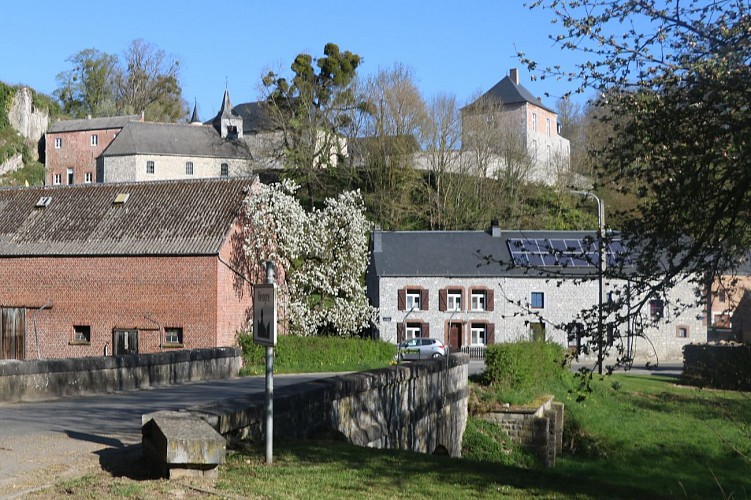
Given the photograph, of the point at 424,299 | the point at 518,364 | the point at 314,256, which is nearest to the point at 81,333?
the point at 314,256

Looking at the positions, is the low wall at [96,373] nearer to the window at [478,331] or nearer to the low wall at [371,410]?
the low wall at [371,410]

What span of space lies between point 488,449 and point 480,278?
25715 millimetres

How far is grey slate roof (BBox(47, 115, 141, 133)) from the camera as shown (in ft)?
268

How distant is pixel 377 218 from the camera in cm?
5612

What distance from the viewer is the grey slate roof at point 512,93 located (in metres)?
81.4

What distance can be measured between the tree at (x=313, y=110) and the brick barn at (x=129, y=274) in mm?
22094

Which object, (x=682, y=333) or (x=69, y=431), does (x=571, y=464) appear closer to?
(x=69, y=431)

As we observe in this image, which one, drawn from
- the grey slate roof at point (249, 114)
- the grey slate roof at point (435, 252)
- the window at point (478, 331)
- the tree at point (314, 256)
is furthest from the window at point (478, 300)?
the grey slate roof at point (249, 114)

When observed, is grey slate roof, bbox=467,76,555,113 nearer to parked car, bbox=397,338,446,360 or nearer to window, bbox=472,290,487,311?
window, bbox=472,290,487,311

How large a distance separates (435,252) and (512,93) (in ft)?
119

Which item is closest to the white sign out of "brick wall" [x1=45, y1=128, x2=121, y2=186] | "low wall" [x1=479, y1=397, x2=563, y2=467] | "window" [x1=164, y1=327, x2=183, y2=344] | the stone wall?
"low wall" [x1=479, y1=397, x2=563, y2=467]

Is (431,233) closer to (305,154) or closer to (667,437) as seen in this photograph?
(305,154)

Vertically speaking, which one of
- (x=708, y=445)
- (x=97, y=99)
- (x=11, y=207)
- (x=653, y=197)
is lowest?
(x=708, y=445)

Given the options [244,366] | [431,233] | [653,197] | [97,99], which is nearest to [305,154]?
[431,233]
